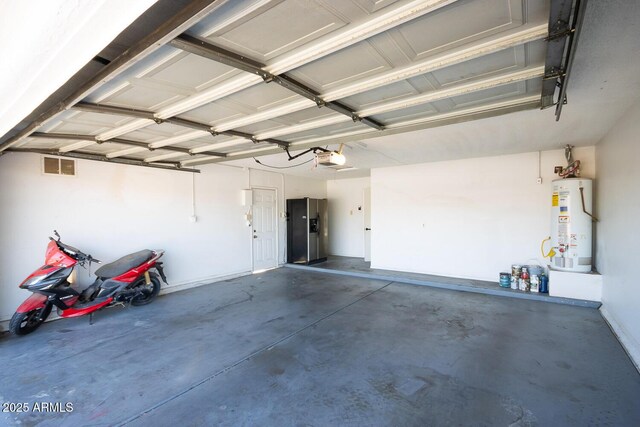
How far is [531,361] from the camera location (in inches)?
108

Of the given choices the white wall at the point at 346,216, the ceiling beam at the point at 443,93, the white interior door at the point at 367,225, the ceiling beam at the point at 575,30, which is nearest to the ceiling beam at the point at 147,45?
the ceiling beam at the point at 575,30

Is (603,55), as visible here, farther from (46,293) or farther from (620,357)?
(46,293)

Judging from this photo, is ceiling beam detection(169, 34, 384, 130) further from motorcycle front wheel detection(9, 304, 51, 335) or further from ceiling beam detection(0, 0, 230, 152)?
motorcycle front wheel detection(9, 304, 51, 335)

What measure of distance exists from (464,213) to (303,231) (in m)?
3.86

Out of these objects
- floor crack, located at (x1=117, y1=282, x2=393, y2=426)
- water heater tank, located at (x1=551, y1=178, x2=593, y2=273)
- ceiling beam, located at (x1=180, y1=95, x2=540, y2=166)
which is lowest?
floor crack, located at (x1=117, y1=282, x2=393, y2=426)

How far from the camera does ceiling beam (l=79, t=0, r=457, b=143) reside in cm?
139

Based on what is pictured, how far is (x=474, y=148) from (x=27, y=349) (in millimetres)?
6429

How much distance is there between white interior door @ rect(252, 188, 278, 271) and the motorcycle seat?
262cm

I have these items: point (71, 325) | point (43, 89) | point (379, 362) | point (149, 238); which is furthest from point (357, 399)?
point (149, 238)

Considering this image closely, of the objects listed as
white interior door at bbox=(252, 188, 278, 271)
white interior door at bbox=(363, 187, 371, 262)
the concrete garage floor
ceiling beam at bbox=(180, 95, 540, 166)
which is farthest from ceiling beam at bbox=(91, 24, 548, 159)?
white interior door at bbox=(363, 187, 371, 262)

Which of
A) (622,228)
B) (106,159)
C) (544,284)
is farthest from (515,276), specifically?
(106,159)

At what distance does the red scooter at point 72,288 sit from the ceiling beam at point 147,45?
2.31 metres

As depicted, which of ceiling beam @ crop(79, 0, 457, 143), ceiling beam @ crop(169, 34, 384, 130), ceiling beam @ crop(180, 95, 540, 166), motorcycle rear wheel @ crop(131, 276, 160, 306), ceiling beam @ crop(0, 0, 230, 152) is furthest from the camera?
motorcycle rear wheel @ crop(131, 276, 160, 306)

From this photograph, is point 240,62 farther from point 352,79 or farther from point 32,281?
point 32,281
